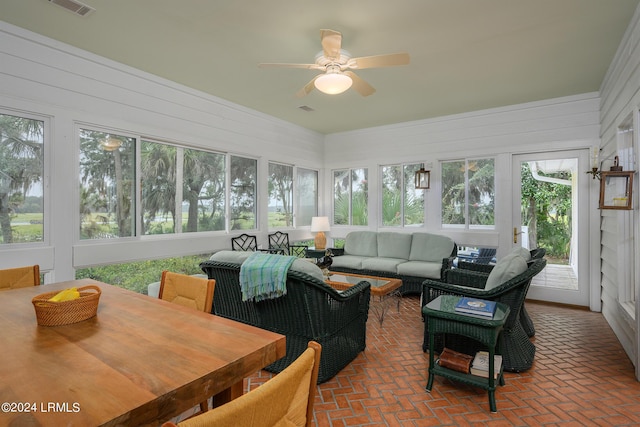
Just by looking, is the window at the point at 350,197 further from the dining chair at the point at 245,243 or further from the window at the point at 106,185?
the window at the point at 106,185

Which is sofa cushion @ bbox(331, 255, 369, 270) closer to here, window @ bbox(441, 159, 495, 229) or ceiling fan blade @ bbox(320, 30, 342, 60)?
window @ bbox(441, 159, 495, 229)

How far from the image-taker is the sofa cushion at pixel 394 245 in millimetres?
5707

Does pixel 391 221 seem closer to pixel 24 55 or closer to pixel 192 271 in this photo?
pixel 192 271

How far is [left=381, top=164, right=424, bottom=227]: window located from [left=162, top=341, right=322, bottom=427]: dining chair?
5.48 metres

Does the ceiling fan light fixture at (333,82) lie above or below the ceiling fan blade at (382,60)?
below

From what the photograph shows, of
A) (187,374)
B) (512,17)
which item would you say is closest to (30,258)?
(187,374)

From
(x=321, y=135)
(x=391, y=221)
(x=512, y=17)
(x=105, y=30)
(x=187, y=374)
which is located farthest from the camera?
(x=321, y=135)

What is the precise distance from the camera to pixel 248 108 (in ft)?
17.4

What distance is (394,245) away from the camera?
5816 millimetres

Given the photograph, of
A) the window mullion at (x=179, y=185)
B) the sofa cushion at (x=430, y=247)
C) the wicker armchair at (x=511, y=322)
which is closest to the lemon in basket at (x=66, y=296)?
the wicker armchair at (x=511, y=322)

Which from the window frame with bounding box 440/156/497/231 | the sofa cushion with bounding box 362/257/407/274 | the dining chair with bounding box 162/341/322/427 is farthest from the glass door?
the dining chair with bounding box 162/341/322/427

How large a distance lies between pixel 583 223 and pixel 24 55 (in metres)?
6.73

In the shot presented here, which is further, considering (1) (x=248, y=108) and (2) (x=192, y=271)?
(1) (x=248, y=108)

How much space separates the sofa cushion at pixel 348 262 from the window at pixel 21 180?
3.92m
